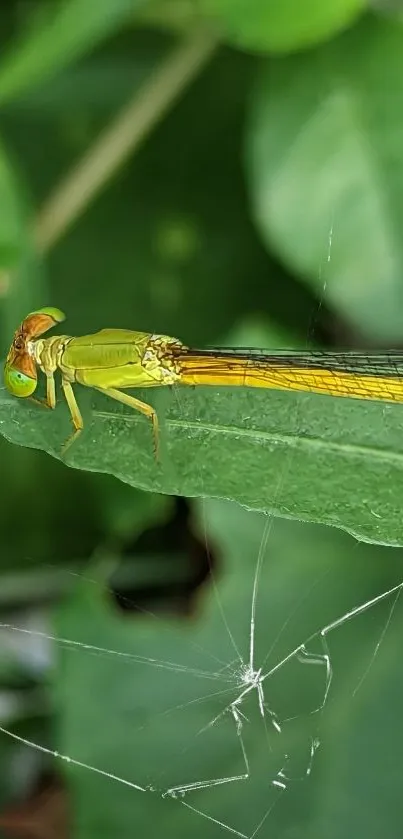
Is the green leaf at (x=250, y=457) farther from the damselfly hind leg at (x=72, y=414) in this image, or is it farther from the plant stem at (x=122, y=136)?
the plant stem at (x=122, y=136)

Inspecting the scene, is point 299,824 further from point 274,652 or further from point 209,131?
point 209,131

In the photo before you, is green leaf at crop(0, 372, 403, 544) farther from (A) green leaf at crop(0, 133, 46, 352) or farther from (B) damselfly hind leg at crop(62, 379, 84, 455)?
(A) green leaf at crop(0, 133, 46, 352)

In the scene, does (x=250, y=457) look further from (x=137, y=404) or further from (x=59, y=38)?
(x=59, y=38)

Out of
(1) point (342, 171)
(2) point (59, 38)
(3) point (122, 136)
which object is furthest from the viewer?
(3) point (122, 136)

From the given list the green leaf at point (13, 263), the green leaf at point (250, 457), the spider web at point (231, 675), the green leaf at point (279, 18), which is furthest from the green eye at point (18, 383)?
the green leaf at point (279, 18)

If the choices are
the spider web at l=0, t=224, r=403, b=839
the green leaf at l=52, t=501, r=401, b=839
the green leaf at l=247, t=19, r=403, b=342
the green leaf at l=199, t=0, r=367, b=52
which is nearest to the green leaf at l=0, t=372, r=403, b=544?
the spider web at l=0, t=224, r=403, b=839

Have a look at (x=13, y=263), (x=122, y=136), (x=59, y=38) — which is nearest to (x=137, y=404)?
(x=13, y=263)

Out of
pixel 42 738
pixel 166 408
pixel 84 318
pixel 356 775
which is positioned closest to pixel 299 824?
pixel 356 775
